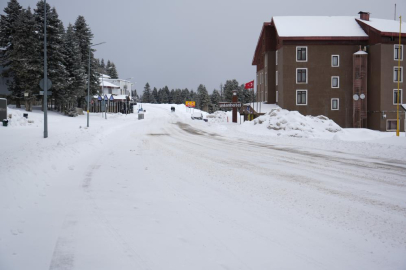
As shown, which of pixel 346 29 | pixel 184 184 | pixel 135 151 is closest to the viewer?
pixel 184 184

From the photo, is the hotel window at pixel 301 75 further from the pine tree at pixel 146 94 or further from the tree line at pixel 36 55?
the pine tree at pixel 146 94

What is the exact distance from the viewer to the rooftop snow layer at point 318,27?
43.2m

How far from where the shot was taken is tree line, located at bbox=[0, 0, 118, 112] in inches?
1766

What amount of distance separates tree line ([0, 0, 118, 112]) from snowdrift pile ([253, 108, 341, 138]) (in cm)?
3244

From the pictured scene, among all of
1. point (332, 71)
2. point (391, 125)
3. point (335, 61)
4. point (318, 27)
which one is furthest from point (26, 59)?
point (391, 125)

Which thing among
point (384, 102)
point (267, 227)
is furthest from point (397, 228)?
point (384, 102)

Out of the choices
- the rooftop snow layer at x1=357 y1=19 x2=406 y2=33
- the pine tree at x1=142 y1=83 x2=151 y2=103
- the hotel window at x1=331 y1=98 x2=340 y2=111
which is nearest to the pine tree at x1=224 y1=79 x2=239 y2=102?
the rooftop snow layer at x1=357 y1=19 x2=406 y2=33

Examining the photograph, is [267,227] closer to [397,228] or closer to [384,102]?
[397,228]

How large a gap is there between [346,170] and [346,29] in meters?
40.4

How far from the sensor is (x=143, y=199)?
6738 mm

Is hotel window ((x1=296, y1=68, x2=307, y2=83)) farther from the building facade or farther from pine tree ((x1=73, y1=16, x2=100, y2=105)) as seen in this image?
pine tree ((x1=73, y1=16, x2=100, y2=105))

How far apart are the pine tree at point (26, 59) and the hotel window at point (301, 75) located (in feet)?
114

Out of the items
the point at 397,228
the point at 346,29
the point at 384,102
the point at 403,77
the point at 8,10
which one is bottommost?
the point at 397,228

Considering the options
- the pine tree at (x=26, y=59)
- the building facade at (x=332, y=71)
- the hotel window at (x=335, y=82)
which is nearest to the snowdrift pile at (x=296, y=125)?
the building facade at (x=332, y=71)
